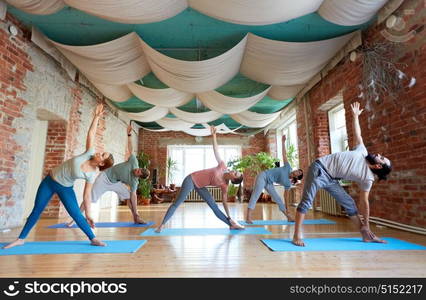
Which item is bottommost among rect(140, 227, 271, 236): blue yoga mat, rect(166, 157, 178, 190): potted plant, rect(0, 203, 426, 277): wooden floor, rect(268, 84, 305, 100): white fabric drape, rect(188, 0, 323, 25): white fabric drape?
rect(140, 227, 271, 236): blue yoga mat

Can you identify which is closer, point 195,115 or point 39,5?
point 39,5

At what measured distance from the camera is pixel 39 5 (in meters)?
2.91

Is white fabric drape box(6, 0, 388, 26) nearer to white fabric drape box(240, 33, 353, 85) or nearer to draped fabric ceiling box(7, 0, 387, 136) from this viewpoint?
draped fabric ceiling box(7, 0, 387, 136)

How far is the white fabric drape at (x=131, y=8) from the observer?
8.70ft

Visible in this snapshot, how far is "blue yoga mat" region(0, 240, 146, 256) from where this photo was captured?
2.09 m

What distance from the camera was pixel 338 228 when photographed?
3262 mm

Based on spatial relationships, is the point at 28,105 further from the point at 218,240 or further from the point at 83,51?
the point at 218,240

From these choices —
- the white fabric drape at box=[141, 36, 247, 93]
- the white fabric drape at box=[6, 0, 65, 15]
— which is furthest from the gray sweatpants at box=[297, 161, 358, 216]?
the white fabric drape at box=[6, 0, 65, 15]

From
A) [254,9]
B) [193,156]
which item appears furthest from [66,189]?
[193,156]

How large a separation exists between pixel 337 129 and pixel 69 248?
17.1 ft

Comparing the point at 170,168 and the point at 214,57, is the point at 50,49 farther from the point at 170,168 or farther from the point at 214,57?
the point at 170,168

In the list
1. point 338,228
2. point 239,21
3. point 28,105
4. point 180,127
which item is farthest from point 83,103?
point 338,228

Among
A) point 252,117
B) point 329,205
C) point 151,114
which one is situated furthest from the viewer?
point 252,117

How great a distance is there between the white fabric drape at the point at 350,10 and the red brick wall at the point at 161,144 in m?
7.21
